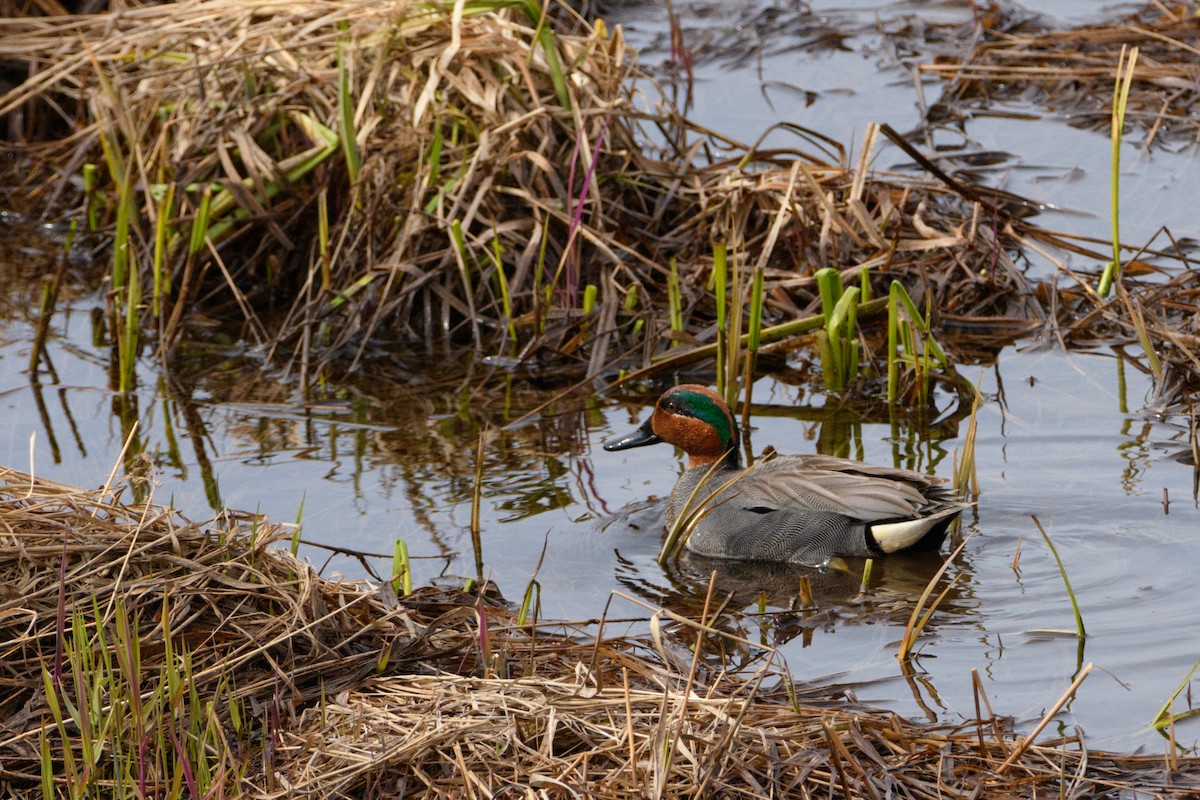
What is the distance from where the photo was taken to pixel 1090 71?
8.98 m

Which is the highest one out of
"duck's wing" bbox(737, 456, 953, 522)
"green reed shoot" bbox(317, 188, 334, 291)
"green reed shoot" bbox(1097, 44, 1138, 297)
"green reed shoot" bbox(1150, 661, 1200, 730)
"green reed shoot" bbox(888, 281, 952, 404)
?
"green reed shoot" bbox(1097, 44, 1138, 297)

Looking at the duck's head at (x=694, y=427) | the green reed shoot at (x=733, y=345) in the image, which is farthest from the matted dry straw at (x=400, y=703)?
the green reed shoot at (x=733, y=345)

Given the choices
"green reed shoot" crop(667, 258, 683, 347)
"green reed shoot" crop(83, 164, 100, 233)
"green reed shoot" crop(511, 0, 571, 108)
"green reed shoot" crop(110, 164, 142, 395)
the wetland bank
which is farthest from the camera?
"green reed shoot" crop(83, 164, 100, 233)

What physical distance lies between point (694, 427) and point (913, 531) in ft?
3.14

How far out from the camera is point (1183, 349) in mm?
5898

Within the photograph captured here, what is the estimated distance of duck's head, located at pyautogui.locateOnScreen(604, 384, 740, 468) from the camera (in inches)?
218

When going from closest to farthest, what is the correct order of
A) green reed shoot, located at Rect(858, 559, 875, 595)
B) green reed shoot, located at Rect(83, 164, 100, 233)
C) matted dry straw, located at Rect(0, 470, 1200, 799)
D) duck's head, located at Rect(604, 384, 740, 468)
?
matted dry straw, located at Rect(0, 470, 1200, 799) → green reed shoot, located at Rect(858, 559, 875, 595) → duck's head, located at Rect(604, 384, 740, 468) → green reed shoot, located at Rect(83, 164, 100, 233)

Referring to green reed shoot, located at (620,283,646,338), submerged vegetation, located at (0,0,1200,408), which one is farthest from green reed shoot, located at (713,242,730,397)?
green reed shoot, located at (620,283,646,338)

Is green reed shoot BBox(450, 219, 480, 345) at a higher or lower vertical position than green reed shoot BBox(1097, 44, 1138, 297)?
lower

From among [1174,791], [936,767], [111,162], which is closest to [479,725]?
[936,767]

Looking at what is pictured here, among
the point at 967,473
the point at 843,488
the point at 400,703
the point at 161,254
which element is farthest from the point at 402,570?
the point at 161,254

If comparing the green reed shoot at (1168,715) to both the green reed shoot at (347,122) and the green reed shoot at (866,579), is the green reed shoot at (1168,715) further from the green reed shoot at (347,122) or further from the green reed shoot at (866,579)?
the green reed shoot at (347,122)

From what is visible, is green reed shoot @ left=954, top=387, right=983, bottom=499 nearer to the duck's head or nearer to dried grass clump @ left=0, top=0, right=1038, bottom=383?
the duck's head

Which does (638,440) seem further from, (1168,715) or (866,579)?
(1168,715)
